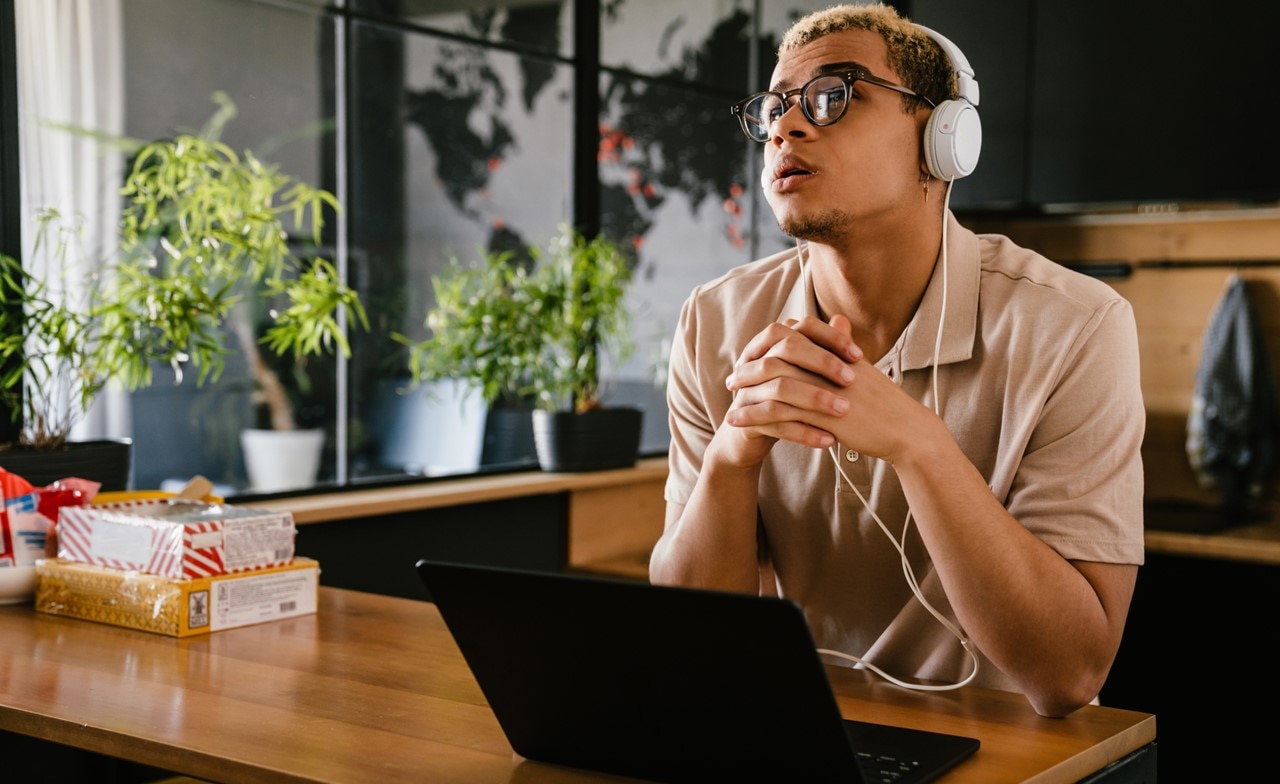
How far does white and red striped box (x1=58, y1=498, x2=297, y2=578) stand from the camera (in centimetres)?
161

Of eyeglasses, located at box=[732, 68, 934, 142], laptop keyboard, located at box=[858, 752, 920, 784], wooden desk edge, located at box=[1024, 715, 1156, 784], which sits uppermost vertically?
eyeglasses, located at box=[732, 68, 934, 142]

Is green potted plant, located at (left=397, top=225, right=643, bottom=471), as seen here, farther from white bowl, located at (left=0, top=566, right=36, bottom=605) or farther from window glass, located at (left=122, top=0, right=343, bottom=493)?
white bowl, located at (left=0, top=566, right=36, bottom=605)

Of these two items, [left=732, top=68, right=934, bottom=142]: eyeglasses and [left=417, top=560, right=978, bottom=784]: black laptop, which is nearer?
[left=417, top=560, right=978, bottom=784]: black laptop

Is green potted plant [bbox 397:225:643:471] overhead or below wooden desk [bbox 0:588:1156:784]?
overhead

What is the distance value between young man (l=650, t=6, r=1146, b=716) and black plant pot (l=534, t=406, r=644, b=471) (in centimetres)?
151

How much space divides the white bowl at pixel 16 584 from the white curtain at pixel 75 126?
28.1 inches

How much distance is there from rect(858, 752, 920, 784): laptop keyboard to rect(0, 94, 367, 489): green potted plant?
151 centimetres

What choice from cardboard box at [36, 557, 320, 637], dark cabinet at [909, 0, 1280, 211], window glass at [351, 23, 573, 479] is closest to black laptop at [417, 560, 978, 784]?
cardboard box at [36, 557, 320, 637]

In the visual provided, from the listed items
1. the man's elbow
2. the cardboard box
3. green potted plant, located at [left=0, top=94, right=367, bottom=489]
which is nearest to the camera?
the man's elbow

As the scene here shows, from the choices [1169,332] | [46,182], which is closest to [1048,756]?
[46,182]

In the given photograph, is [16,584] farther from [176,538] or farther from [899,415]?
[899,415]

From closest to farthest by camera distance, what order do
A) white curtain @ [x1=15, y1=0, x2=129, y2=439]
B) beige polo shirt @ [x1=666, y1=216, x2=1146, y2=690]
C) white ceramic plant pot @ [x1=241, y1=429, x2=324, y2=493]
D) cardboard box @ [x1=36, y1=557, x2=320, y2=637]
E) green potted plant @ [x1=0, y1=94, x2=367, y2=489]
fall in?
beige polo shirt @ [x1=666, y1=216, x2=1146, y2=690]
cardboard box @ [x1=36, y1=557, x2=320, y2=637]
green potted plant @ [x1=0, y1=94, x2=367, y2=489]
white curtain @ [x1=15, y1=0, x2=129, y2=439]
white ceramic plant pot @ [x1=241, y1=429, x2=324, y2=493]

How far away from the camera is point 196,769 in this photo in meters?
1.10

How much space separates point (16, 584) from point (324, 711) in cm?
71
